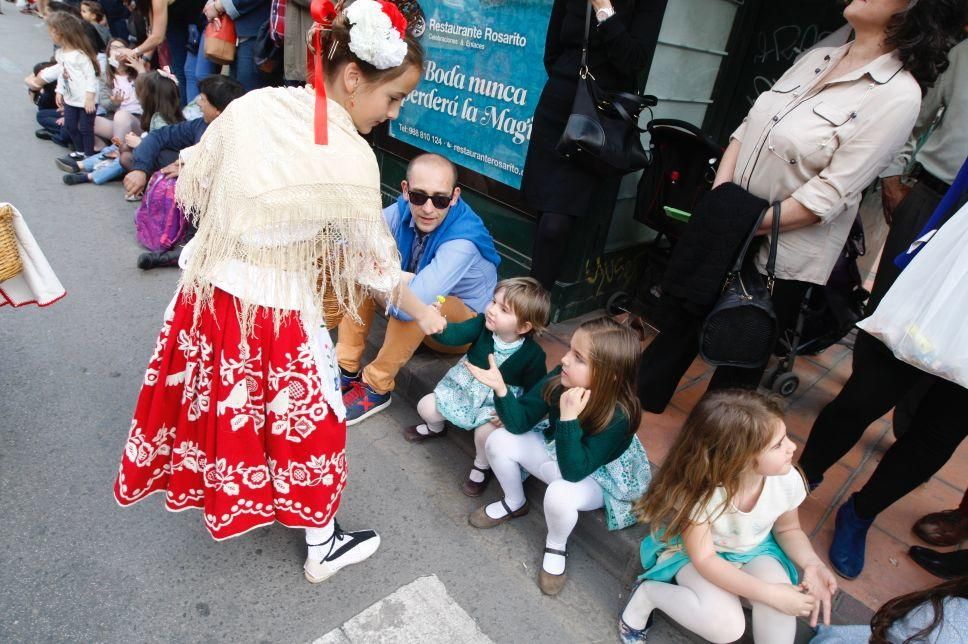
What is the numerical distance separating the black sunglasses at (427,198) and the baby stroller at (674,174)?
1.26 meters

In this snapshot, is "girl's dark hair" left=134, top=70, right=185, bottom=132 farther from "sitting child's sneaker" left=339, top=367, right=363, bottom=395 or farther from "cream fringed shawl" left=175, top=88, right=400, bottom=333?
"cream fringed shawl" left=175, top=88, right=400, bottom=333

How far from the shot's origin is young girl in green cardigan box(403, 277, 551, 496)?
7.76 ft

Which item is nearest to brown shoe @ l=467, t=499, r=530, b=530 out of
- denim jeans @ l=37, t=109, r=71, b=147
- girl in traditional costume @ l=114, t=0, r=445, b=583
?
girl in traditional costume @ l=114, t=0, r=445, b=583

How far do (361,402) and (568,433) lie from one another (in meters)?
1.28

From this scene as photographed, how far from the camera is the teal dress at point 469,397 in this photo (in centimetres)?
246

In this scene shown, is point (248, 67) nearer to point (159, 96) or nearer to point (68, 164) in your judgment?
point (159, 96)

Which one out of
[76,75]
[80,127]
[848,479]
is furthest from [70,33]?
[848,479]

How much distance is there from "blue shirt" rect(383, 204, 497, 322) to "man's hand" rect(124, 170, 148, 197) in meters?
2.96

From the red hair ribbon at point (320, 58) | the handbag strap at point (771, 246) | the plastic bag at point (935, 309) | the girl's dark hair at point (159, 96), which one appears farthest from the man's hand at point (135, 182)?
the plastic bag at point (935, 309)

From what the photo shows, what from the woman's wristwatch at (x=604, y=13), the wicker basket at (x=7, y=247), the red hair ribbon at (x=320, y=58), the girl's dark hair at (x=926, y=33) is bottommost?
the wicker basket at (x=7, y=247)

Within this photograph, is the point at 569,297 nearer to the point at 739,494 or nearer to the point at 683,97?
the point at 683,97

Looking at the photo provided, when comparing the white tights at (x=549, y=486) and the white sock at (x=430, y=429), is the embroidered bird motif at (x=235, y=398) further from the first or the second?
the white sock at (x=430, y=429)

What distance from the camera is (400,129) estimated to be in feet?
14.6

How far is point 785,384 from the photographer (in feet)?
10.8
